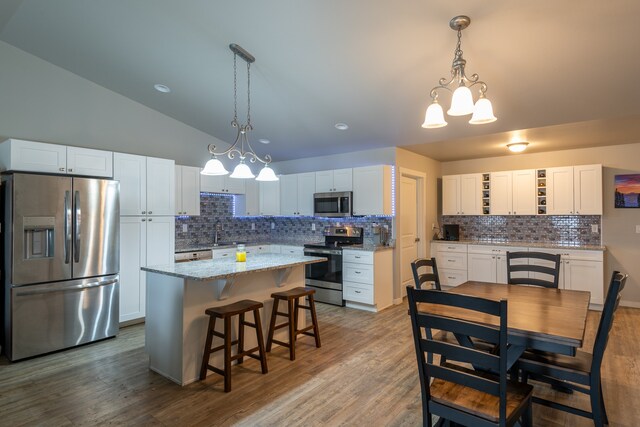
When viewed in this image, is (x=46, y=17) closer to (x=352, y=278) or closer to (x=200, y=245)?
(x=200, y=245)

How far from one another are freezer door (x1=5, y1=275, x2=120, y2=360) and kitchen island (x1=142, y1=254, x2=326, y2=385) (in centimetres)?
108

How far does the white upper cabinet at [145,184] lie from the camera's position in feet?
14.0

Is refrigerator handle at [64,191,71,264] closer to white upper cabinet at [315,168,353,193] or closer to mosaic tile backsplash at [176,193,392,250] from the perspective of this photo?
mosaic tile backsplash at [176,193,392,250]

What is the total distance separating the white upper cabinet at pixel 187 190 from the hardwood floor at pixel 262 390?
2.05 m

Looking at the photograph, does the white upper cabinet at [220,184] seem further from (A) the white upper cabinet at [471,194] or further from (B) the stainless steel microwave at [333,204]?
(A) the white upper cabinet at [471,194]

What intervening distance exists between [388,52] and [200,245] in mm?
4129

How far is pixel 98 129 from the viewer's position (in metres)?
4.55

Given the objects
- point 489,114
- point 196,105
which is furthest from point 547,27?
point 196,105

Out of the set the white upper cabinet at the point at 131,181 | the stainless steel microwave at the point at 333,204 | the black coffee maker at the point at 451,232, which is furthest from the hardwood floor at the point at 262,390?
the black coffee maker at the point at 451,232

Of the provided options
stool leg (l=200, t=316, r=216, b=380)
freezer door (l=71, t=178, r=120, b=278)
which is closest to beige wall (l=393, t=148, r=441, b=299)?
stool leg (l=200, t=316, r=216, b=380)

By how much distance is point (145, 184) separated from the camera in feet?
14.8

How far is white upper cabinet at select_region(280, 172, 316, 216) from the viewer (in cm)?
590

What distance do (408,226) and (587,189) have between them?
264 cm

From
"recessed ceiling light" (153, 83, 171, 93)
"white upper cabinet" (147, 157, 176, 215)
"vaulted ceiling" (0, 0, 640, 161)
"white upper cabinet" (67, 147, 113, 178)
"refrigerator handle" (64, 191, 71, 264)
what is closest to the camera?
"vaulted ceiling" (0, 0, 640, 161)
